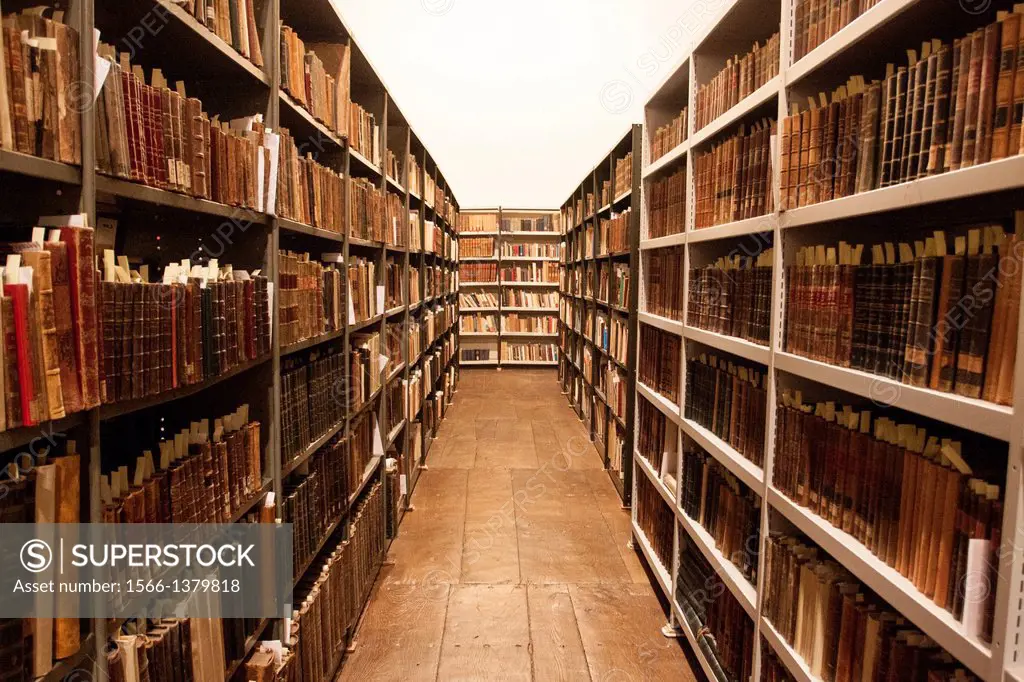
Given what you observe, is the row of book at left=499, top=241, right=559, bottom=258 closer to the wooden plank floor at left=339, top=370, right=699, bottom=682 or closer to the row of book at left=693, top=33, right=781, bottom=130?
the wooden plank floor at left=339, top=370, right=699, bottom=682

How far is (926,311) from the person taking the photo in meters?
1.16

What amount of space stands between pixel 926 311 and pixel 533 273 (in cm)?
789

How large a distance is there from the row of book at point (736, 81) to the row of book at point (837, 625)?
4.47 feet

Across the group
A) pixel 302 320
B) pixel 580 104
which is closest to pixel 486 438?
pixel 302 320

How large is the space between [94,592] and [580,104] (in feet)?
27.3

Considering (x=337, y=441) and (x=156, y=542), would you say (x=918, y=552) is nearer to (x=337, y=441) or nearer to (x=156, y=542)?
(x=156, y=542)

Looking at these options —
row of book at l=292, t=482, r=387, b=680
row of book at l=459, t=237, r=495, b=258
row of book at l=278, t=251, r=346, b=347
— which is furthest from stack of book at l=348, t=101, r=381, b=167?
row of book at l=459, t=237, r=495, b=258

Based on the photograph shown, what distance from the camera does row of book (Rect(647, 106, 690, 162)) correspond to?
2.70 m

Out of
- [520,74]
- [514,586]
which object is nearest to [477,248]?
[520,74]

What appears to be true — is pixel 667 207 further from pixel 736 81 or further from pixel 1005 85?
pixel 1005 85

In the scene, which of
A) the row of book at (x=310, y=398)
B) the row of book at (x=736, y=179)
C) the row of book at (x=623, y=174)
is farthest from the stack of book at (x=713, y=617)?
the row of book at (x=623, y=174)

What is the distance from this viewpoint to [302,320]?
2.00 meters

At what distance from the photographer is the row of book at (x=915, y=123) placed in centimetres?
102

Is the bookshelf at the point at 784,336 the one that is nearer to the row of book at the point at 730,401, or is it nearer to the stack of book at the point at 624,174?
the row of book at the point at 730,401
